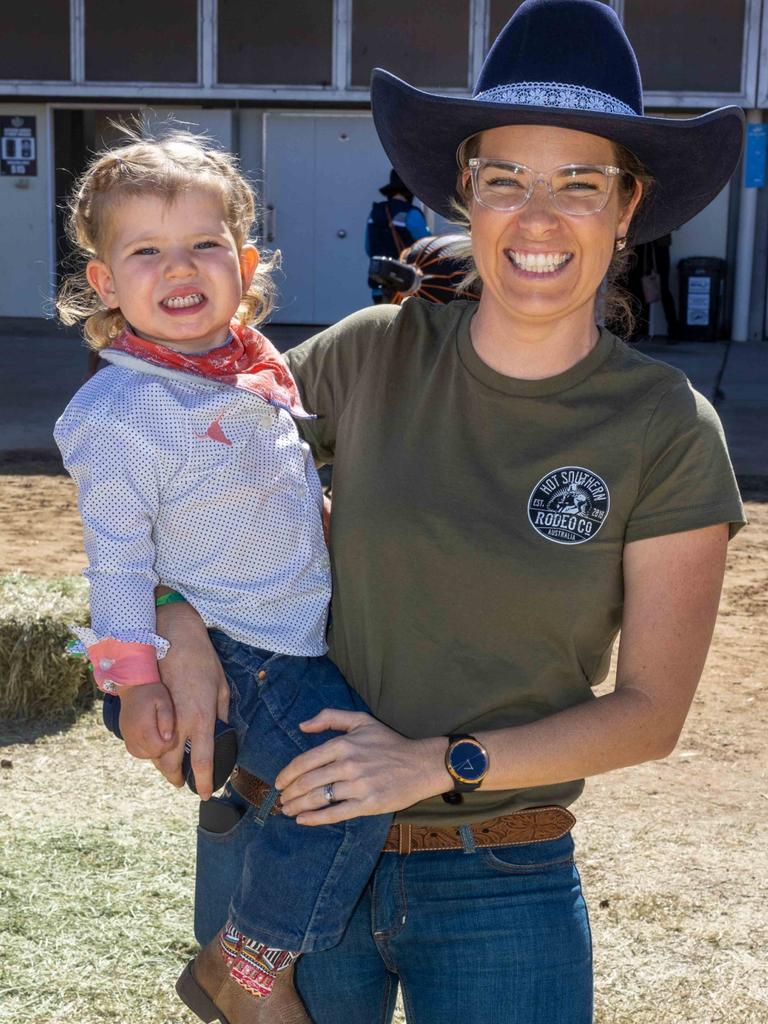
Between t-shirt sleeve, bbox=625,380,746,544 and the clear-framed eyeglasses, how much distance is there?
1.05 ft

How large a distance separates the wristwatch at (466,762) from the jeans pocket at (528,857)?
16cm

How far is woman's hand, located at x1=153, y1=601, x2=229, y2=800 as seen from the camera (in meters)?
2.00

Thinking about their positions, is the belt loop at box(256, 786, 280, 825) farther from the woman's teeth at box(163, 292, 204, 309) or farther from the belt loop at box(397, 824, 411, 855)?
the woman's teeth at box(163, 292, 204, 309)

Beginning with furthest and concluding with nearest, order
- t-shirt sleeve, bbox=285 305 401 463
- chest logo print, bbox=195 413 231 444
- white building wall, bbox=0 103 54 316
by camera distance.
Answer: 1. white building wall, bbox=0 103 54 316
2. t-shirt sleeve, bbox=285 305 401 463
3. chest logo print, bbox=195 413 231 444

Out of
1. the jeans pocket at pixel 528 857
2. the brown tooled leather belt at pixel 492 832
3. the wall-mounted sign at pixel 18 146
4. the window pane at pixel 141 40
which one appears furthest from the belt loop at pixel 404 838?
the wall-mounted sign at pixel 18 146

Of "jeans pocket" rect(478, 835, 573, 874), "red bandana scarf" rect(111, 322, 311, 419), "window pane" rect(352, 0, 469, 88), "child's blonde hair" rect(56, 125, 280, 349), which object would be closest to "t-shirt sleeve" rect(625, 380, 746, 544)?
"jeans pocket" rect(478, 835, 573, 874)

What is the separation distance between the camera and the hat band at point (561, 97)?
6.64 feet

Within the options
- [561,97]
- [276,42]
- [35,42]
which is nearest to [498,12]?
[276,42]

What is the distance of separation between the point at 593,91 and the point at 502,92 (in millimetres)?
137

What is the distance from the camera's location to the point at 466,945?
6.42 feet

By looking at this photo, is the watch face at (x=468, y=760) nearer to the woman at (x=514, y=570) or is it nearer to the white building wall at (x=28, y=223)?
the woman at (x=514, y=570)

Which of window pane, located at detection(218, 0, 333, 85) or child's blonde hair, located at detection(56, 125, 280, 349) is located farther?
window pane, located at detection(218, 0, 333, 85)

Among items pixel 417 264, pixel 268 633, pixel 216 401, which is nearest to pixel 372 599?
pixel 268 633

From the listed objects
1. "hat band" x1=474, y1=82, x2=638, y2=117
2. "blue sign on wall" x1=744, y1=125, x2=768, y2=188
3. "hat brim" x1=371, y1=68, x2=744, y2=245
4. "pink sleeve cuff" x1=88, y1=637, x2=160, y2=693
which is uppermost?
"blue sign on wall" x1=744, y1=125, x2=768, y2=188
